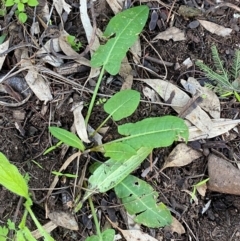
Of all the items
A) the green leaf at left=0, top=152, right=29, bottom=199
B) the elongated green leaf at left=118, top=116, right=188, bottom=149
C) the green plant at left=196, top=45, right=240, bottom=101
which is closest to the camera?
the green leaf at left=0, top=152, right=29, bottom=199

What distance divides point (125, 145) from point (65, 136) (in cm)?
24

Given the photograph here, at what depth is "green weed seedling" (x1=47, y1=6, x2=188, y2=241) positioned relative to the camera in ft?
6.85

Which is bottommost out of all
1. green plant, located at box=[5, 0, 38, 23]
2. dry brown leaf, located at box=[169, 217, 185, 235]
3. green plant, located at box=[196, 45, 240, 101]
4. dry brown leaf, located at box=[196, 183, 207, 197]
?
dry brown leaf, located at box=[169, 217, 185, 235]

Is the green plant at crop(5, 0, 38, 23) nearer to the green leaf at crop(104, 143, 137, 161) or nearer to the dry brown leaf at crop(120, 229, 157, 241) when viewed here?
the green leaf at crop(104, 143, 137, 161)

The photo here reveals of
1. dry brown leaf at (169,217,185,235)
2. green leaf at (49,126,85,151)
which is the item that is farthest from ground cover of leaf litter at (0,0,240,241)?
green leaf at (49,126,85,151)

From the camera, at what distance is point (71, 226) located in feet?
6.98

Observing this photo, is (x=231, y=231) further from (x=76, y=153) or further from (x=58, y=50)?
(x=58, y=50)

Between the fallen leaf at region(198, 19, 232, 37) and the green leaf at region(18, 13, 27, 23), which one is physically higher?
the green leaf at region(18, 13, 27, 23)

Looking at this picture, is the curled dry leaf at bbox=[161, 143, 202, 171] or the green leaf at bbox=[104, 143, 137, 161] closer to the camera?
the green leaf at bbox=[104, 143, 137, 161]

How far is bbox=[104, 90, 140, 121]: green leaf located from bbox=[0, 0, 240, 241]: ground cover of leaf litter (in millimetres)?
97

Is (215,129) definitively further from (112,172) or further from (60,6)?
(60,6)

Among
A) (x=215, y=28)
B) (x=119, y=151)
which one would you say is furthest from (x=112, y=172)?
(x=215, y=28)

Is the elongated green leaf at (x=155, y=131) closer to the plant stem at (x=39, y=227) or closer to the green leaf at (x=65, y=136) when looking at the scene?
the green leaf at (x=65, y=136)

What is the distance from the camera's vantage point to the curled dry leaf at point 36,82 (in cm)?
223
